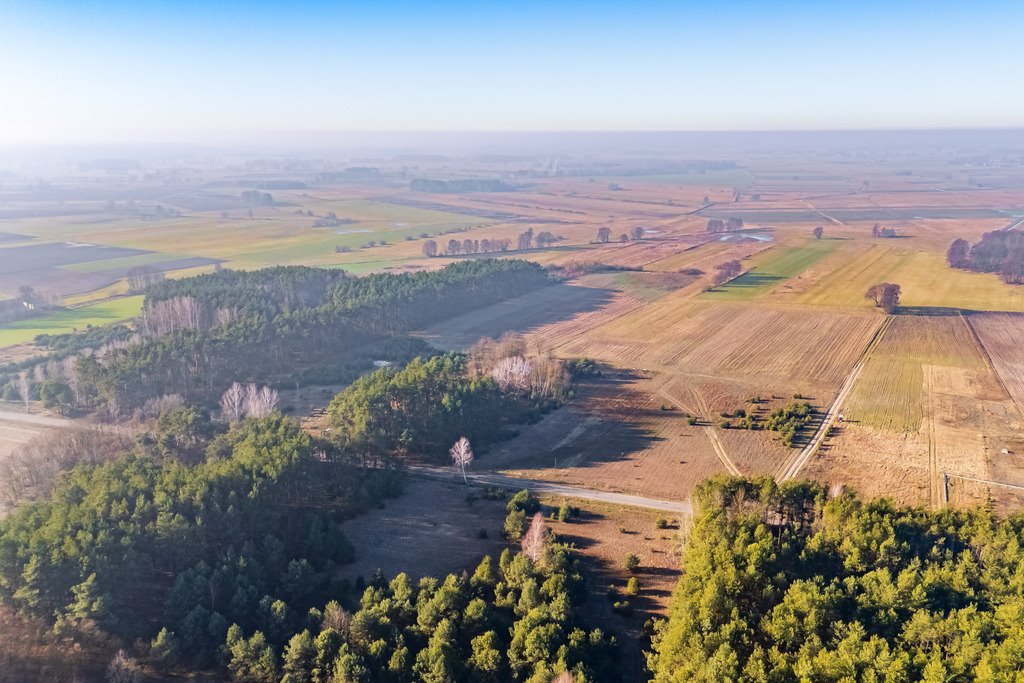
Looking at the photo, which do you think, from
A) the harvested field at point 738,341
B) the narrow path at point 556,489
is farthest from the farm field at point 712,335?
the narrow path at point 556,489

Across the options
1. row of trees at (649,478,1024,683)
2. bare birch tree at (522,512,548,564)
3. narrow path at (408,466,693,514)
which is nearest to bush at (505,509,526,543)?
bare birch tree at (522,512,548,564)

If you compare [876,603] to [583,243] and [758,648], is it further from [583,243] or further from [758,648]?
[583,243]

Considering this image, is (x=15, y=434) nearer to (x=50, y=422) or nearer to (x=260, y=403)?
(x=50, y=422)

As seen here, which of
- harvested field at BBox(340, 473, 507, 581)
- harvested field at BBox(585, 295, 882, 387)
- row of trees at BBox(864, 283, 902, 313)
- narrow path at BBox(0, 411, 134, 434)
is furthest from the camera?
row of trees at BBox(864, 283, 902, 313)

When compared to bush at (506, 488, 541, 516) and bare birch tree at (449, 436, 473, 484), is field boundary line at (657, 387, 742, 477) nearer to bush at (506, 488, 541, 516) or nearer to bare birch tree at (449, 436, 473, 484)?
bush at (506, 488, 541, 516)

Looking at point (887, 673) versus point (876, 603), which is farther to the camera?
point (876, 603)

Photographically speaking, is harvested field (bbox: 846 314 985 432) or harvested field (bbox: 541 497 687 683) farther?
harvested field (bbox: 846 314 985 432)

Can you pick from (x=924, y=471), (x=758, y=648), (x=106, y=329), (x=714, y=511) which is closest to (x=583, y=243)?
(x=106, y=329)
